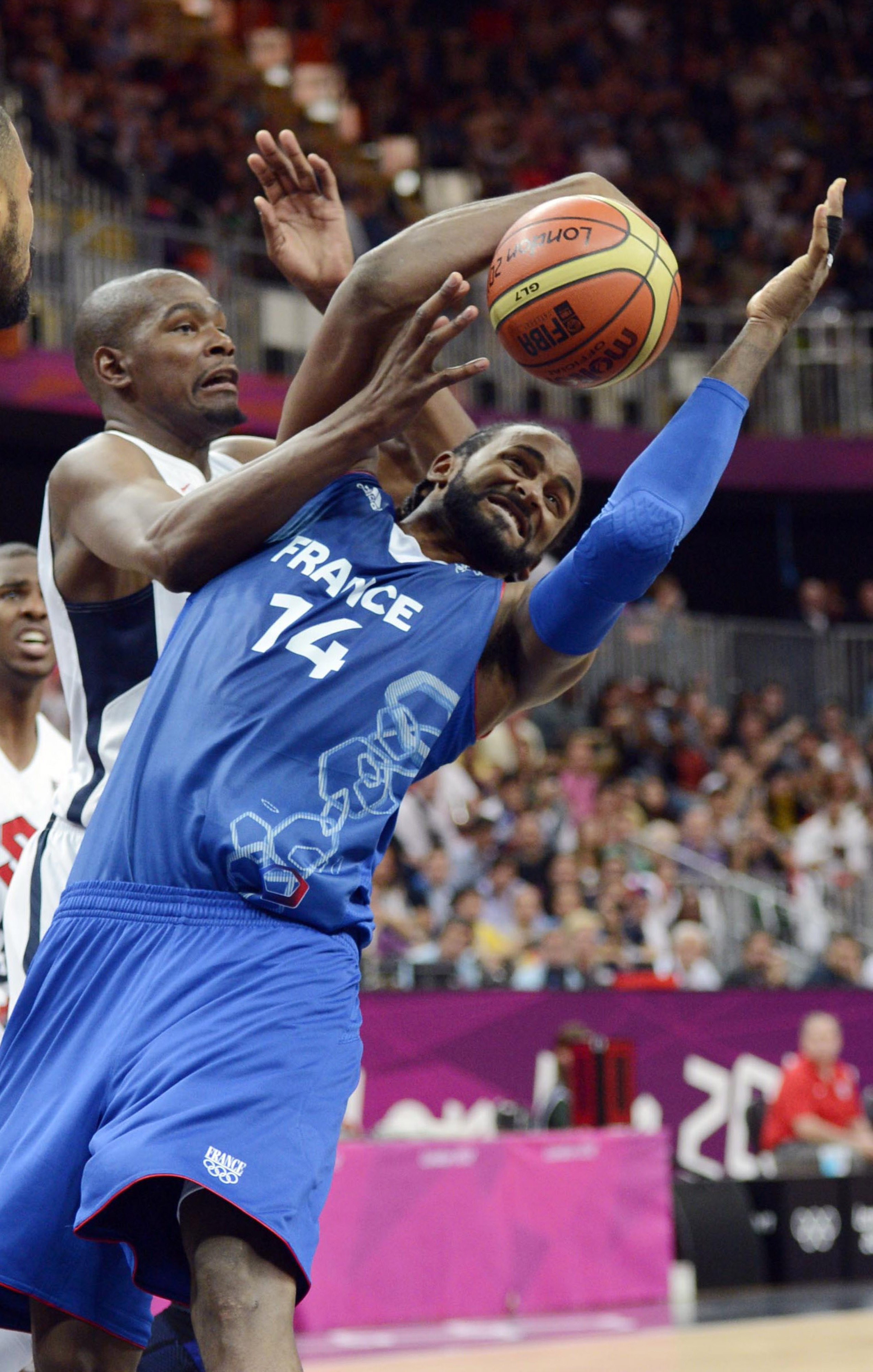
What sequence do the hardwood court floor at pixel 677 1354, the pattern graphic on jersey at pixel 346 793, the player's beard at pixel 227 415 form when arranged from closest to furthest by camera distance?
1. the pattern graphic on jersey at pixel 346 793
2. the player's beard at pixel 227 415
3. the hardwood court floor at pixel 677 1354

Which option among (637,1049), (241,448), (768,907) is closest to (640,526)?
(241,448)

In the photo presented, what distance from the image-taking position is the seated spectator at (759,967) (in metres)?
13.5

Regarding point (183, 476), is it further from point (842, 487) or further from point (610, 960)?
point (842, 487)

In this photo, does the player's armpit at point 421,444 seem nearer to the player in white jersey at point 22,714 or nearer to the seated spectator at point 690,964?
the player in white jersey at point 22,714

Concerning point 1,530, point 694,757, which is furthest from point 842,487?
point 1,530

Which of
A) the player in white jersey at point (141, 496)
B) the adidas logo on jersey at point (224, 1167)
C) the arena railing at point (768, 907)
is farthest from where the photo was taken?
the arena railing at point (768, 907)

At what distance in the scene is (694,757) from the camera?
18.1m

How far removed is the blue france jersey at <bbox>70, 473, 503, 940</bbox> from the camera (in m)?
3.06

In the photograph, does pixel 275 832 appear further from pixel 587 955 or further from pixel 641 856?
pixel 641 856

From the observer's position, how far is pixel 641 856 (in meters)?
15.3

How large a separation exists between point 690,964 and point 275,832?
35.2ft

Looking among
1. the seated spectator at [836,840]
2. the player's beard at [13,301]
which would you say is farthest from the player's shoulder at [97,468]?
the seated spectator at [836,840]

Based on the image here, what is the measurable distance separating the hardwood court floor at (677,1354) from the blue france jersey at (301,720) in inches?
214

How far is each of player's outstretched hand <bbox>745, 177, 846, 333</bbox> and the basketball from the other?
0.27m
